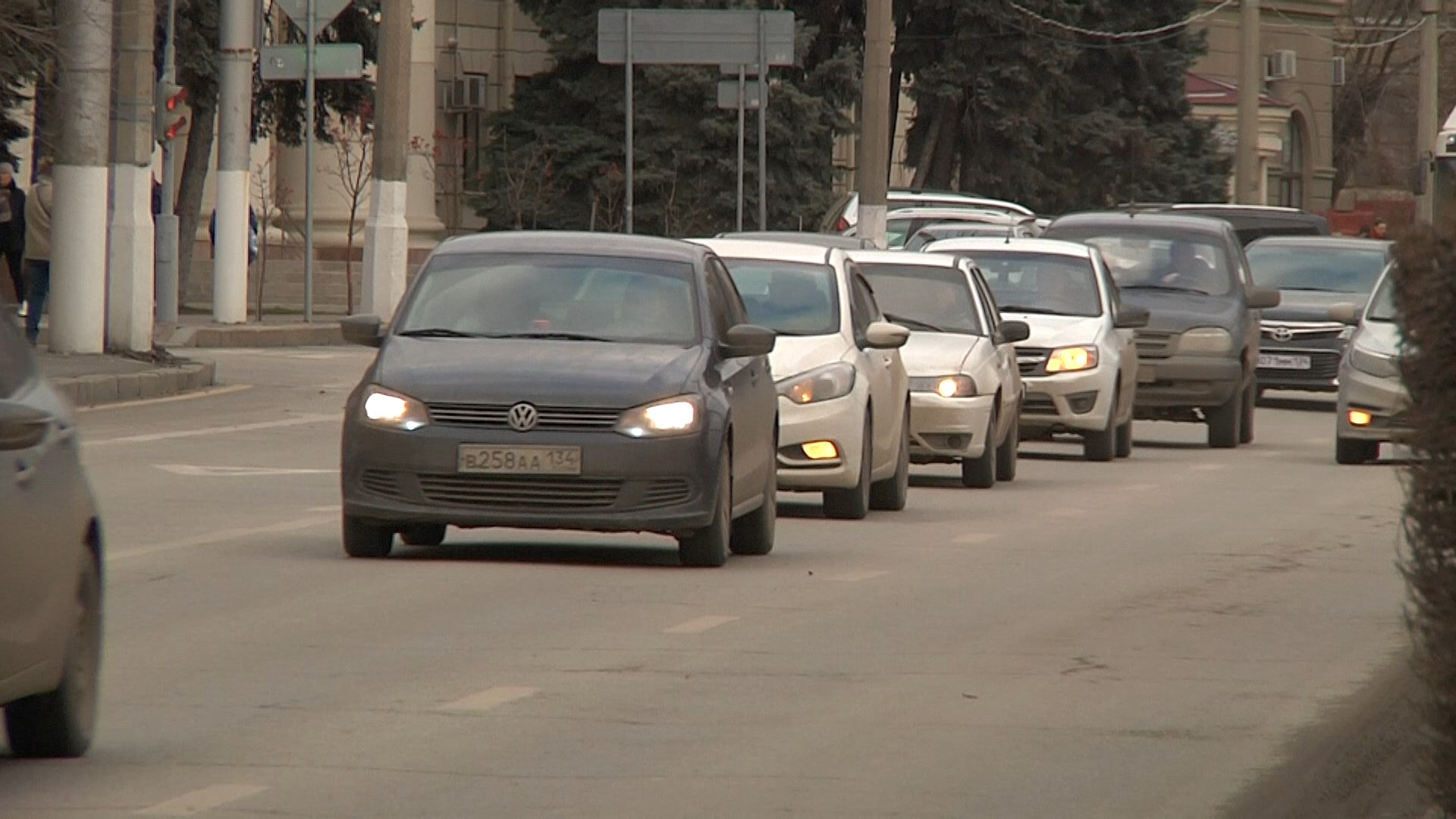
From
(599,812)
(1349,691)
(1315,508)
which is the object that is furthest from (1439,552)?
(1315,508)

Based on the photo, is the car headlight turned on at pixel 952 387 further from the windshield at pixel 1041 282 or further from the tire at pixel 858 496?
the windshield at pixel 1041 282

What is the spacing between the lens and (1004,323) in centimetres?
2212

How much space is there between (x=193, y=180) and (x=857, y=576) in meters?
30.9

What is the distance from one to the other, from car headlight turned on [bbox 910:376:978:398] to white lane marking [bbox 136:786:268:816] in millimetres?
12840

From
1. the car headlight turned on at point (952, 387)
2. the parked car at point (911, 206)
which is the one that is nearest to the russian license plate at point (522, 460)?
the car headlight turned on at point (952, 387)

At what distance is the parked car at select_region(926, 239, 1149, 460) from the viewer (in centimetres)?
2378

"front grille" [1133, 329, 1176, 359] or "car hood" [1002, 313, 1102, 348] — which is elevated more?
"car hood" [1002, 313, 1102, 348]

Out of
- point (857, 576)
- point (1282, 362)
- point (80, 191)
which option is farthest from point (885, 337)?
point (1282, 362)

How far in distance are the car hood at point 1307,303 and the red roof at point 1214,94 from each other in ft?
162

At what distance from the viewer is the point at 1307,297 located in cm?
3262

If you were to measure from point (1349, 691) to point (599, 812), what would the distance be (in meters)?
3.53

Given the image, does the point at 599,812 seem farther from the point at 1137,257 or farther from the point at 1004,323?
the point at 1137,257

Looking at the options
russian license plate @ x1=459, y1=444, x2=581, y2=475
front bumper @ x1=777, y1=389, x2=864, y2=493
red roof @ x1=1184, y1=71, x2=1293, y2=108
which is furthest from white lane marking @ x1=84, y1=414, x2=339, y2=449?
red roof @ x1=1184, y1=71, x2=1293, y2=108

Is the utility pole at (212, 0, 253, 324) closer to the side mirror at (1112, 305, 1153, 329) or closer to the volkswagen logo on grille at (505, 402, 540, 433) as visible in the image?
the side mirror at (1112, 305, 1153, 329)
